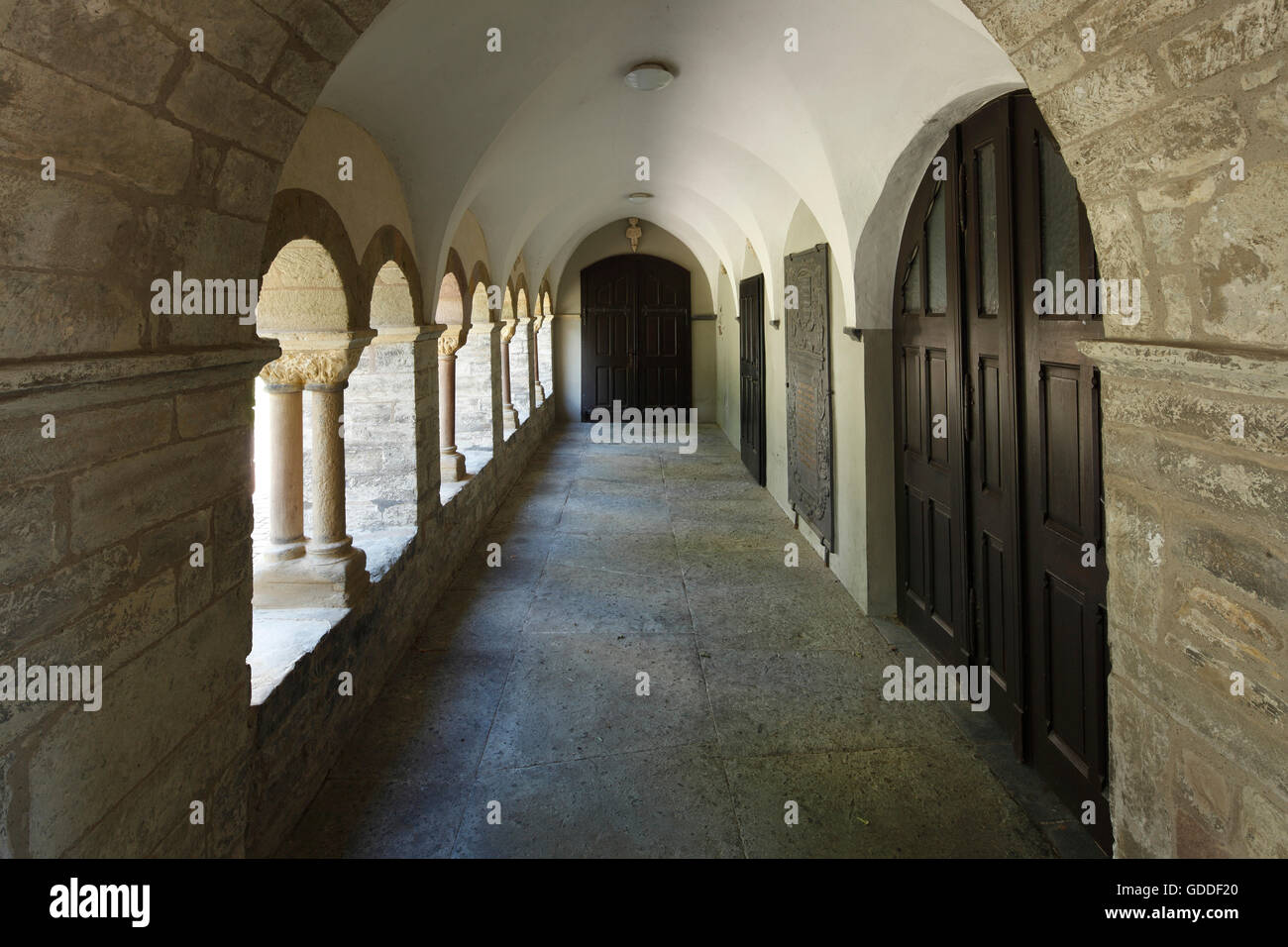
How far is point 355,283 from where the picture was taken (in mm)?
3389

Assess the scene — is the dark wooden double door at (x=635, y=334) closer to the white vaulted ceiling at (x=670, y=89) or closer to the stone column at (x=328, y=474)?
the white vaulted ceiling at (x=670, y=89)

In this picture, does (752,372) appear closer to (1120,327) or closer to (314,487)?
(314,487)

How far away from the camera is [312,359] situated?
10.9 feet

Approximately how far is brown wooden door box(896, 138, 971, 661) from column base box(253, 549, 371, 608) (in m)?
2.57

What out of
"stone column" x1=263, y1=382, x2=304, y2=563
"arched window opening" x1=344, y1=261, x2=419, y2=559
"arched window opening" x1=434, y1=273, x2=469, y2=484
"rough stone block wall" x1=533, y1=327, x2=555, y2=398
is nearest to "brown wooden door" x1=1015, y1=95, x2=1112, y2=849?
"stone column" x1=263, y1=382, x2=304, y2=563

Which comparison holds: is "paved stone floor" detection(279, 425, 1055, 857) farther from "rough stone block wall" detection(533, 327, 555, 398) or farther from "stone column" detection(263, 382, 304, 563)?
"rough stone block wall" detection(533, 327, 555, 398)

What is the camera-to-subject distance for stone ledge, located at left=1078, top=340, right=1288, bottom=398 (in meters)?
1.18

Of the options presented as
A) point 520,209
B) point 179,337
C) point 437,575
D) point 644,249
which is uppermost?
point 644,249

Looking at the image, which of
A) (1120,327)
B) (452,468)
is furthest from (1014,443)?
(452,468)

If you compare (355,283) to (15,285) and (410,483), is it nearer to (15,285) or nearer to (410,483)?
(410,483)

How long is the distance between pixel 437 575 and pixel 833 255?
9.83ft

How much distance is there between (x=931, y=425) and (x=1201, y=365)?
259 cm

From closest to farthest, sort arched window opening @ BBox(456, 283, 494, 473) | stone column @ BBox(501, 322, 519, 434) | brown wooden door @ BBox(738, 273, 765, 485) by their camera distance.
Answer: arched window opening @ BBox(456, 283, 494, 473)
brown wooden door @ BBox(738, 273, 765, 485)
stone column @ BBox(501, 322, 519, 434)

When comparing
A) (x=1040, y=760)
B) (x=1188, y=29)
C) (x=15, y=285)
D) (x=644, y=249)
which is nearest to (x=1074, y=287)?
(x=1188, y=29)
